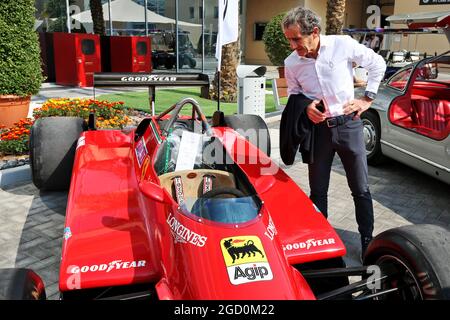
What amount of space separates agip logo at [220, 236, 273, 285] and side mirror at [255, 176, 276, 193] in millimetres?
917

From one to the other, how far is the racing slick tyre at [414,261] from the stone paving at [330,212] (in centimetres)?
100

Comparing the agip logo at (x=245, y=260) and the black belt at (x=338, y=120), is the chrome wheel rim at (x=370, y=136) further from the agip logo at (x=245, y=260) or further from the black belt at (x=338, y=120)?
the agip logo at (x=245, y=260)

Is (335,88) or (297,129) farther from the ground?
(335,88)

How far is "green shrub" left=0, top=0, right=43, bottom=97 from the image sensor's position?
6.47 m

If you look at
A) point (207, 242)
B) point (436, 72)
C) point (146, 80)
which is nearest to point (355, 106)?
point (207, 242)

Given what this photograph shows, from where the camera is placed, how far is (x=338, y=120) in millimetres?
3316

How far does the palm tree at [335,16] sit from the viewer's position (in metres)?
11.4

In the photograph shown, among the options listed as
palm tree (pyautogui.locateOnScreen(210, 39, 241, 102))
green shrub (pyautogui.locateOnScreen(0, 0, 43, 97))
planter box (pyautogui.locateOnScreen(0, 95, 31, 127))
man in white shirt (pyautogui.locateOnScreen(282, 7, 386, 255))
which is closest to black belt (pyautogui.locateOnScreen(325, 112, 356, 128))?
man in white shirt (pyautogui.locateOnScreen(282, 7, 386, 255))

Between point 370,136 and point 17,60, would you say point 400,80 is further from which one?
point 17,60

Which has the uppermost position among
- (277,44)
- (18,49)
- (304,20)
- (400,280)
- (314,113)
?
(277,44)

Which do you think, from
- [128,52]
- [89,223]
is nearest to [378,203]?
[89,223]

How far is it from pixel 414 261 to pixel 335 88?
57.2 inches

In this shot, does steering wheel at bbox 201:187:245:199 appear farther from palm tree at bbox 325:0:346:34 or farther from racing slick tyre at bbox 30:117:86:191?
palm tree at bbox 325:0:346:34

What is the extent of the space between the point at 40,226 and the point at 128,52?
36.7ft
